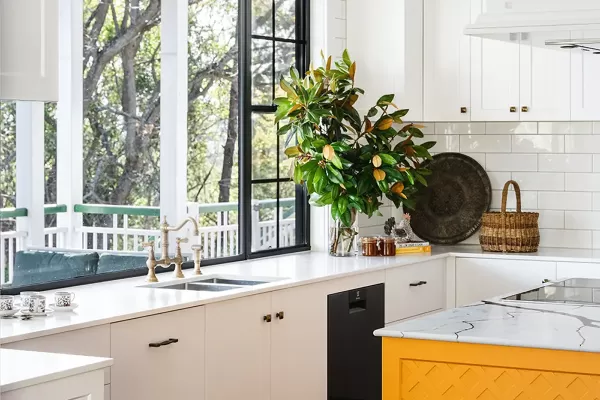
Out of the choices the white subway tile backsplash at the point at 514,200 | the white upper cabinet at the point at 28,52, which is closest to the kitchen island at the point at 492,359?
the white upper cabinet at the point at 28,52

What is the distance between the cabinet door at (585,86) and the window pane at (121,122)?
10.0 ft

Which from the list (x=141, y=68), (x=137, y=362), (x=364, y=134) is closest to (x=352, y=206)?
(x=364, y=134)

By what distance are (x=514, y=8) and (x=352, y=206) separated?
1318 millimetres

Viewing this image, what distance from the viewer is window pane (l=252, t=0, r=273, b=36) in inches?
213

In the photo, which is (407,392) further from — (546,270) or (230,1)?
(230,1)

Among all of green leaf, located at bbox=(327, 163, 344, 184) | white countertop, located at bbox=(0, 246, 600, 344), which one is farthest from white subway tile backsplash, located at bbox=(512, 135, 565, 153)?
green leaf, located at bbox=(327, 163, 344, 184)

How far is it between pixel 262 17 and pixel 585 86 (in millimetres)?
1870

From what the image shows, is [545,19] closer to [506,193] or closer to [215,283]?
[506,193]

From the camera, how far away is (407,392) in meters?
3.15

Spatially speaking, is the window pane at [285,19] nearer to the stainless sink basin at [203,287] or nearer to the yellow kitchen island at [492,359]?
the stainless sink basin at [203,287]

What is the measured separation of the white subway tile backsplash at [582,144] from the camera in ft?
19.9

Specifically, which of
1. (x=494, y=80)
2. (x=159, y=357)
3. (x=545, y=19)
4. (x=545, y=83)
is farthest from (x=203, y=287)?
(x=545, y=83)

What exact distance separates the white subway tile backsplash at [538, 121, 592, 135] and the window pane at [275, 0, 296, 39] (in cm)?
169

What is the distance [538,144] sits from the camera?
20.4 feet
